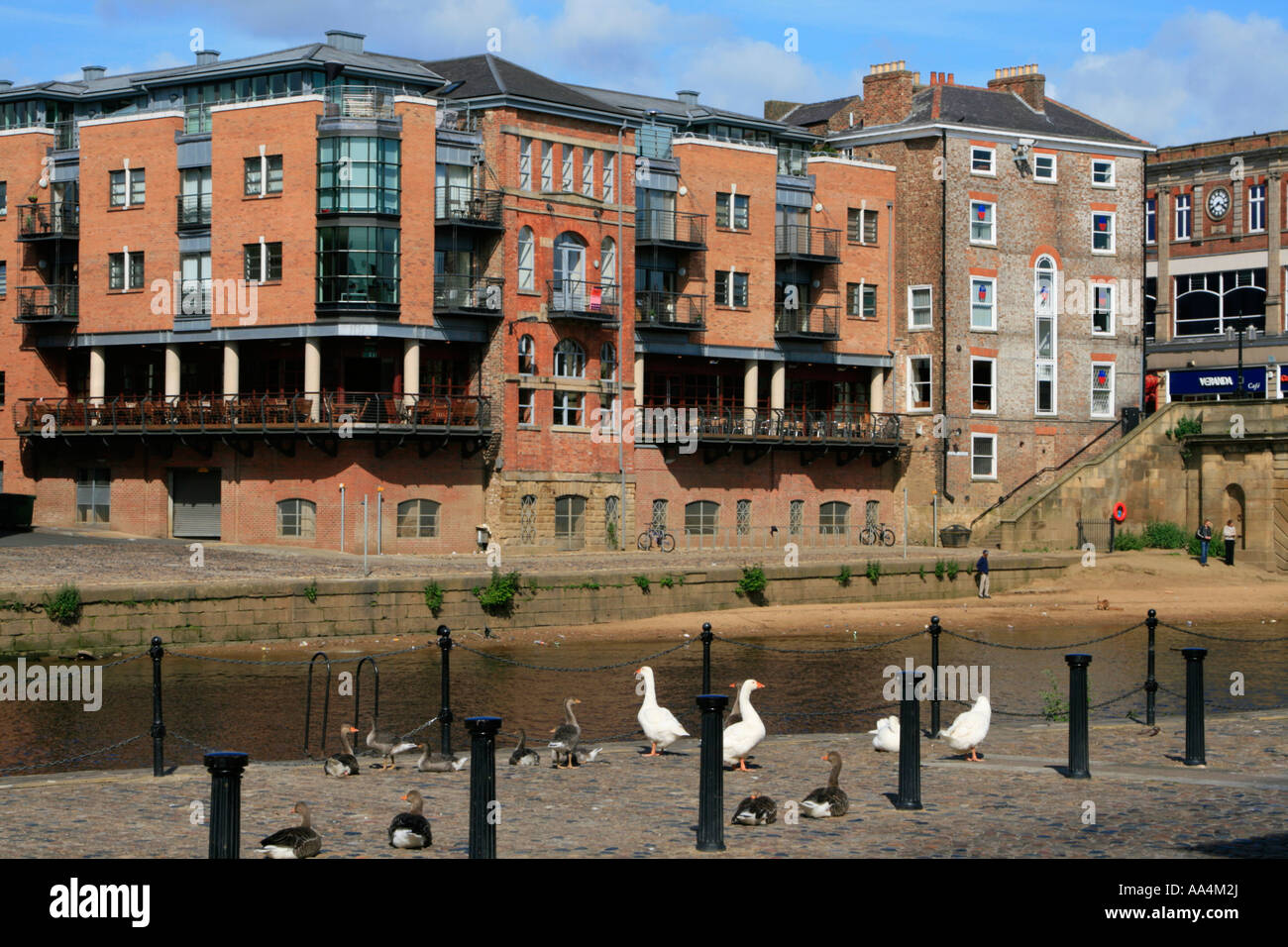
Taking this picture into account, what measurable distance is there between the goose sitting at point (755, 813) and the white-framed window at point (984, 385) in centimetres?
4852

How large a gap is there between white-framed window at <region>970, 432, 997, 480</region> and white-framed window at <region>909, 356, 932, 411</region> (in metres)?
2.31

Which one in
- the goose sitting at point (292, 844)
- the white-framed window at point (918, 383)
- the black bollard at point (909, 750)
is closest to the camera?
the goose sitting at point (292, 844)

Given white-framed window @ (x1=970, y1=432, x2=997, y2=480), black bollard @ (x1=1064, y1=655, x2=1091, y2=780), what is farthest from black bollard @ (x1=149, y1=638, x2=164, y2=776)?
white-framed window @ (x1=970, y1=432, x2=997, y2=480)

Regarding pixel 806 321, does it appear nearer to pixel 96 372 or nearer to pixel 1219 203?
pixel 1219 203

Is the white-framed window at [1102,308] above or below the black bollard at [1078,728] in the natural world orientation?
above

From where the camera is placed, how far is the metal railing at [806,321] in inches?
2340

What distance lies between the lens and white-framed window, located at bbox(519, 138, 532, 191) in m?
51.0

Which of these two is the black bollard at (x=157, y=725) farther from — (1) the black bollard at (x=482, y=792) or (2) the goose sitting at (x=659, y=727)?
(1) the black bollard at (x=482, y=792)

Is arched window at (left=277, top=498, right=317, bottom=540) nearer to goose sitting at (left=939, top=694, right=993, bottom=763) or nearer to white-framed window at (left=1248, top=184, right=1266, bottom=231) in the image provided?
goose sitting at (left=939, top=694, right=993, bottom=763)

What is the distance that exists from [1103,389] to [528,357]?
81.2 feet

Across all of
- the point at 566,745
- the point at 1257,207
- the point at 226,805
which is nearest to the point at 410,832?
the point at 226,805

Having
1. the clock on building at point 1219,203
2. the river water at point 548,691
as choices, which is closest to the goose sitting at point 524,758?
the river water at point 548,691
